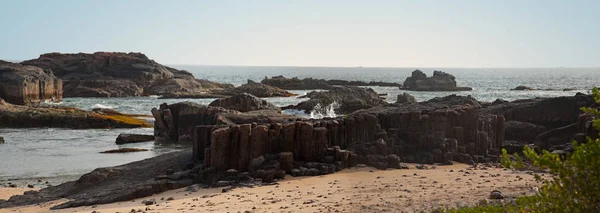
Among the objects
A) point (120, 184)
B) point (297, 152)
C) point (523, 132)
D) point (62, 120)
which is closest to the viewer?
point (297, 152)

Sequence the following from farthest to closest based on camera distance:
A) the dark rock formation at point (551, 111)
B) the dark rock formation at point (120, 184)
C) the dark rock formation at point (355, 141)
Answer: the dark rock formation at point (551, 111) < the dark rock formation at point (355, 141) < the dark rock formation at point (120, 184)

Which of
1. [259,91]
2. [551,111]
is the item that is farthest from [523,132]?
[259,91]

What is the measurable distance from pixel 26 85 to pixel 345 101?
37672 mm

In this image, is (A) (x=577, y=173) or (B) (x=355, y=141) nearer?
(A) (x=577, y=173)

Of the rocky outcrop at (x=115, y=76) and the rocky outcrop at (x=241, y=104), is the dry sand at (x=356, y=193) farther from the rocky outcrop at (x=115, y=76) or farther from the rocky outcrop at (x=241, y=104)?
the rocky outcrop at (x=115, y=76)

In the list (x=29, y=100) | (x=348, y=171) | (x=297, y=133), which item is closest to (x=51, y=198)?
(x=297, y=133)

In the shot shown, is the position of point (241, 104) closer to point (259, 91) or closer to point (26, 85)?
point (26, 85)

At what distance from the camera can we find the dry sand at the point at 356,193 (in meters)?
15.8

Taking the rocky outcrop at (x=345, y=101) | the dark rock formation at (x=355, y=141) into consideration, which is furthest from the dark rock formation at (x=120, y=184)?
the rocky outcrop at (x=345, y=101)

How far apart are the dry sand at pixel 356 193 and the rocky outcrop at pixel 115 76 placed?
84249 mm

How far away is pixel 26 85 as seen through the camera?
3063 inches

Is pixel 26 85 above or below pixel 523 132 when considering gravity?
below

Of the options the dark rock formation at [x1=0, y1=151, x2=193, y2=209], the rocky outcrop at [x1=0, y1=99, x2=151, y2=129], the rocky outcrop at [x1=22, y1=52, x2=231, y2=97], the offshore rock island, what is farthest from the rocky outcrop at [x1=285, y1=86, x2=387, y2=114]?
the dark rock formation at [x1=0, y1=151, x2=193, y2=209]

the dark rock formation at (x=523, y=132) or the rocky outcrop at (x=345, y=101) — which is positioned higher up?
the dark rock formation at (x=523, y=132)
